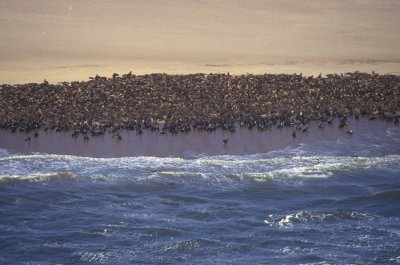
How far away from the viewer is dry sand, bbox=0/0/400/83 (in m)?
16.5

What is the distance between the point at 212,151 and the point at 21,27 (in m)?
8.23

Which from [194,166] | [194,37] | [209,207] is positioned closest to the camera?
[209,207]

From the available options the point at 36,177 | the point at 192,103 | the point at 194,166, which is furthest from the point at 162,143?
the point at 36,177

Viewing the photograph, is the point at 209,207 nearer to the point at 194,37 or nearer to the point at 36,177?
the point at 36,177

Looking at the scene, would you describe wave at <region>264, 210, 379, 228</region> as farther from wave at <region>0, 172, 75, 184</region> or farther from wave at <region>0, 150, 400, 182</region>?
wave at <region>0, 172, 75, 184</region>

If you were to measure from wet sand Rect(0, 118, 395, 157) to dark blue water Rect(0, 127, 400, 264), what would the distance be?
0.17 meters

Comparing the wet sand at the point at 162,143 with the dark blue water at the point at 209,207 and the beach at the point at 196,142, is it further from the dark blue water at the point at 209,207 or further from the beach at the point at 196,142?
the dark blue water at the point at 209,207

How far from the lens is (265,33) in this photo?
19.1 metres

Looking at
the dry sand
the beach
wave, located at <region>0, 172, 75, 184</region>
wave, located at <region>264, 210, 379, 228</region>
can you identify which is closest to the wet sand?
the beach

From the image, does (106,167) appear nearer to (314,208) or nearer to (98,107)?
(98,107)

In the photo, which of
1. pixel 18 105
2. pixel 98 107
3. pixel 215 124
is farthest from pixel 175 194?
pixel 18 105

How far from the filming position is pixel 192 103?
541 inches

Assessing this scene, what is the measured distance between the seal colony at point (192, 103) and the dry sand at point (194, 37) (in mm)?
1049

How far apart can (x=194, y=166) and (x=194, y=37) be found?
7246 mm
